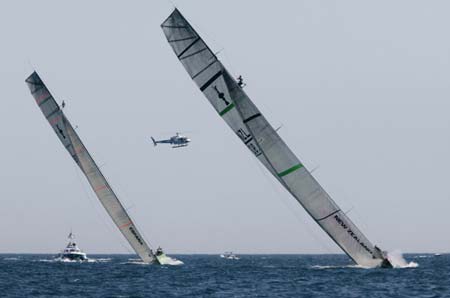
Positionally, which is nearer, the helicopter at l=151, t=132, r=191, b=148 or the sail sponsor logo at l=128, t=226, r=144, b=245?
the sail sponsor logo at l=128, t=226, r=144, b=245

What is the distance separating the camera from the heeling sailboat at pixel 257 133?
64500 mm

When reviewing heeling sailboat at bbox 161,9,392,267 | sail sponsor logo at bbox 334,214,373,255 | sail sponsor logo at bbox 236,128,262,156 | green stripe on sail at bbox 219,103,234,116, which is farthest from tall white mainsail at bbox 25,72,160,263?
sail sponsor logo at bbox 334,214,373,255

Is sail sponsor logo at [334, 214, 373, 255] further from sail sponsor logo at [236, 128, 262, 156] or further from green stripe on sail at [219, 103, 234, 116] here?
green stripe on sail at [219, 103, 234, 116]

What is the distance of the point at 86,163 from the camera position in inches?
3610

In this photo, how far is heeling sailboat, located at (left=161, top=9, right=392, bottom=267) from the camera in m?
64.5

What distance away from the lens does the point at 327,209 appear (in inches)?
2534

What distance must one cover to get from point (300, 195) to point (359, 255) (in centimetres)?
667

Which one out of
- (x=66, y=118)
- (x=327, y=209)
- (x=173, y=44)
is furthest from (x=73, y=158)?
(x=327, y=209)

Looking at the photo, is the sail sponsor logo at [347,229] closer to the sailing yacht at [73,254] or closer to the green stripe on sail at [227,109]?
the green stripe on sail at [227,109]

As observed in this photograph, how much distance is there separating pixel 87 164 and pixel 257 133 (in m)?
31.4

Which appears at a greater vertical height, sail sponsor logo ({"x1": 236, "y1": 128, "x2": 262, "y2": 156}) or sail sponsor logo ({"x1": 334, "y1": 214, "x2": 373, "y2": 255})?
sail sponsor logo ({"x1": 236, "y1": 128, "x2": 262, "y2": 156})

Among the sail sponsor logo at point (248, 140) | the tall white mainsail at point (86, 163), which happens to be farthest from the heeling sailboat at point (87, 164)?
the sail sponsor logo at point (248, 140)

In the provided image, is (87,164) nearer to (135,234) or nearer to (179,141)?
(135,234)

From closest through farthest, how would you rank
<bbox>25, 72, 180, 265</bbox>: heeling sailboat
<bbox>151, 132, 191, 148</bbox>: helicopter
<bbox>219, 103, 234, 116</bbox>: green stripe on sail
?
<bbox>219, 103, 234, 116</bbox>: green stripe on sail → <bbox>25, 72, 180, 265</bbox>: heeling sailboat → <bbox>151, 132, 191, 148</bbox>: helicopter
